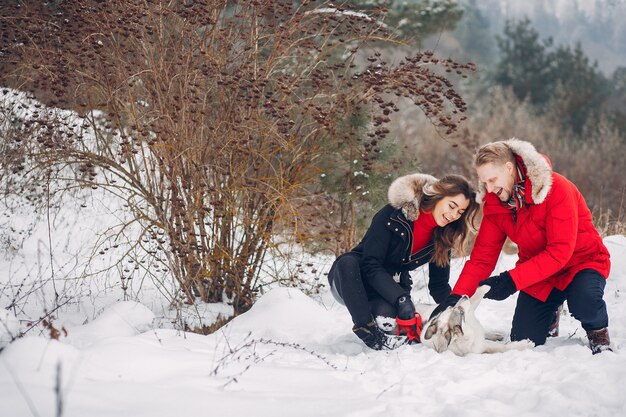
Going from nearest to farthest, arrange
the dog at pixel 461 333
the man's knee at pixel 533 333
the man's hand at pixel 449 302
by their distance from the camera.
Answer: the dog at pixel 461 333, the man's hand at pixel 449 302, the man's knee at pixel 533 333

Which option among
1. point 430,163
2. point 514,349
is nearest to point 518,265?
point 514,349

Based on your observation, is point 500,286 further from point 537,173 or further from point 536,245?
point 537,173

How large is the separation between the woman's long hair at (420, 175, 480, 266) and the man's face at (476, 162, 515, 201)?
17cm

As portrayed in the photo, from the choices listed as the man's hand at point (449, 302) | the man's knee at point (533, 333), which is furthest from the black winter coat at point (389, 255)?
the man's knee at point (533, 333)

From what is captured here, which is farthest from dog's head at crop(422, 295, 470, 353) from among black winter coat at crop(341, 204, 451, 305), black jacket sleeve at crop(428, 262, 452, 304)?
black jacket sleeve at crop(428, 262, 452, 304)

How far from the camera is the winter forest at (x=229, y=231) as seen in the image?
8.48 feet

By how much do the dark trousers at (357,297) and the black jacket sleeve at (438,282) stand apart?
424 mm

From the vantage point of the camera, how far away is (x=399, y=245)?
4020mm

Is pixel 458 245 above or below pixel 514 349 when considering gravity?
above

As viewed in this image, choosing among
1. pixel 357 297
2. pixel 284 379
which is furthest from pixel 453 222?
pixel 284 379

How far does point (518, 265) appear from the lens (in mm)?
3814

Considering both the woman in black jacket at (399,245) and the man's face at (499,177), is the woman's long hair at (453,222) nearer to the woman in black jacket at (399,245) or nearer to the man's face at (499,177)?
the woman in black jacket at (399,245)

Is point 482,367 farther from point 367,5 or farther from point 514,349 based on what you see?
point 367,5

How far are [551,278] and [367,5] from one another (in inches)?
350
